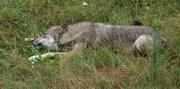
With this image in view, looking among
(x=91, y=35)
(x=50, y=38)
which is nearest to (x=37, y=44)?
(x=50, y=38)

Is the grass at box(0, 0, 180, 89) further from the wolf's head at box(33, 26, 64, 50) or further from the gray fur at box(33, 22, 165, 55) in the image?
the gray fur at box(33, 22, 165, 55)

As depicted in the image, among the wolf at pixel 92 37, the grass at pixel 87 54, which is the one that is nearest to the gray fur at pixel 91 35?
the wolf at pixel 92 37

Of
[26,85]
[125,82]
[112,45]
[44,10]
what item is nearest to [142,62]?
[125,82]

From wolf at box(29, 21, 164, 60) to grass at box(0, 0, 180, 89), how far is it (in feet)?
0.78

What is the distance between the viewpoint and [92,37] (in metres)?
7.44

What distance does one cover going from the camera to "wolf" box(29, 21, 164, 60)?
7.09 m

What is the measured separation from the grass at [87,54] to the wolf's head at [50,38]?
0.55 ft

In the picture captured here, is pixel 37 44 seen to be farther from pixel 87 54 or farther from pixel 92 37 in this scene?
pixel 87 54

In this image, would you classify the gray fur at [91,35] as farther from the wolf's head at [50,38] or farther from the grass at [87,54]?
the grass at [87,54]

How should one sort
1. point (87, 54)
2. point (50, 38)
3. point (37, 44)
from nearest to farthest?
point (87, 54), point (37, 44), point (50, 38)

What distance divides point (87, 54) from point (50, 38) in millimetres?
1164

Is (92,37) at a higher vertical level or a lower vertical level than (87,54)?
higher

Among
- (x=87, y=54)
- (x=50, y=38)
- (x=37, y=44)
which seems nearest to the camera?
(x=87, y=54)

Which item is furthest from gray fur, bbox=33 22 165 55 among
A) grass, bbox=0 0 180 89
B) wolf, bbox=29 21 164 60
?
grass, bbox=0 0 180 89
